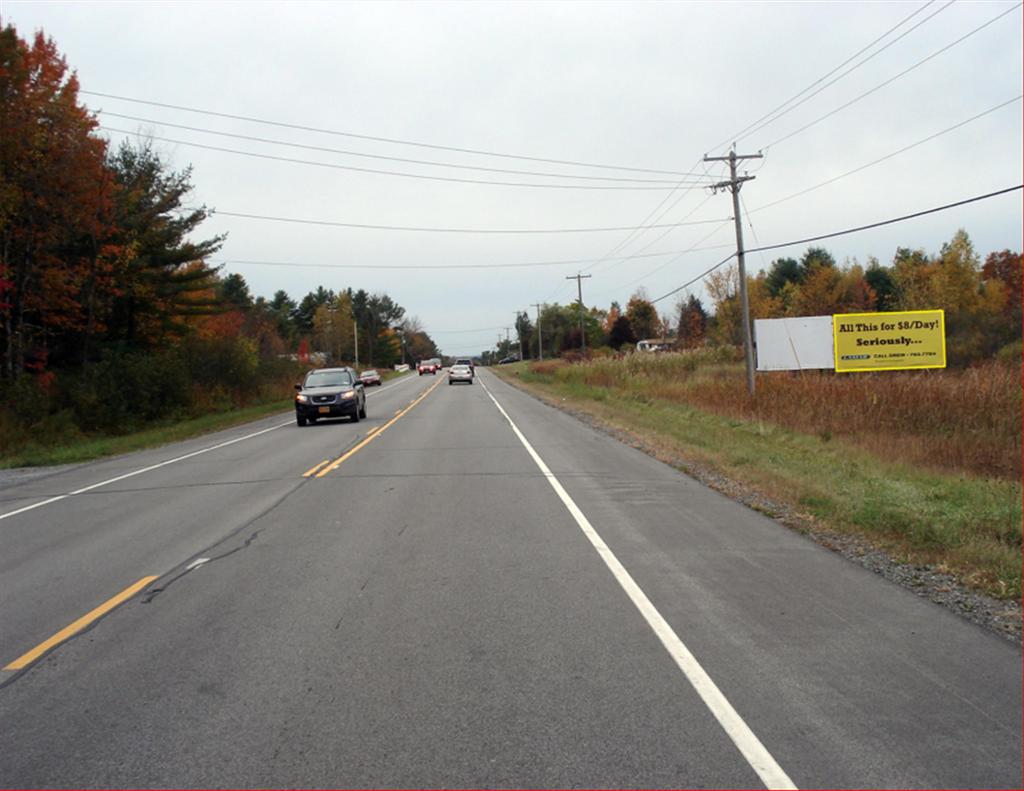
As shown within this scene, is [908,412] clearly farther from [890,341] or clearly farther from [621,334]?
[621,334]

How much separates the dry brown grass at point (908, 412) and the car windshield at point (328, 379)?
12508 mm

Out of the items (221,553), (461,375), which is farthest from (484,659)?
(461,375)

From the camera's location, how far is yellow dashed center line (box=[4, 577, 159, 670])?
5621 mm

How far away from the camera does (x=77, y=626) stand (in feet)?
20.8

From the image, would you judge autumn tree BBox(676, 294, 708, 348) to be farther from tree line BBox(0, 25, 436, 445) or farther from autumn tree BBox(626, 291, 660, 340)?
tree line BBox(0, 25, 436, 445)

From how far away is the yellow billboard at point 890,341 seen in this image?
117ft

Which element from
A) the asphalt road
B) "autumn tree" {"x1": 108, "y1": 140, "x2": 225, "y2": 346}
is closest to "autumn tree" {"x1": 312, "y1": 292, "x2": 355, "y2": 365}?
"autumn tree" {"x1": 108, "y1": 140, "x2": 225, "y2": 346}

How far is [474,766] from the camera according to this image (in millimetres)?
3986

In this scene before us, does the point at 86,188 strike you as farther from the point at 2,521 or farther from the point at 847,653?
the point at 847,653

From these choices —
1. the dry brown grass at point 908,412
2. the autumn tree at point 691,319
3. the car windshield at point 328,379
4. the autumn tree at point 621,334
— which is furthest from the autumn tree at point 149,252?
the autumn tree at point 621,334

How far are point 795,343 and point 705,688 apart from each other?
3565cm

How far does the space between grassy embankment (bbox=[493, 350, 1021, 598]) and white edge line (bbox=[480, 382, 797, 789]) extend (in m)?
2.86

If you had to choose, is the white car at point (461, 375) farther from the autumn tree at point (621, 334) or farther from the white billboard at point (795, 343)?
the autumn tree at point (621, 334)

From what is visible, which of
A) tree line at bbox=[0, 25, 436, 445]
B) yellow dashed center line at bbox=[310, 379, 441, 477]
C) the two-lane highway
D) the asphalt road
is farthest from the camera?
tree line at bbox=[0, 25, 436, 445]
